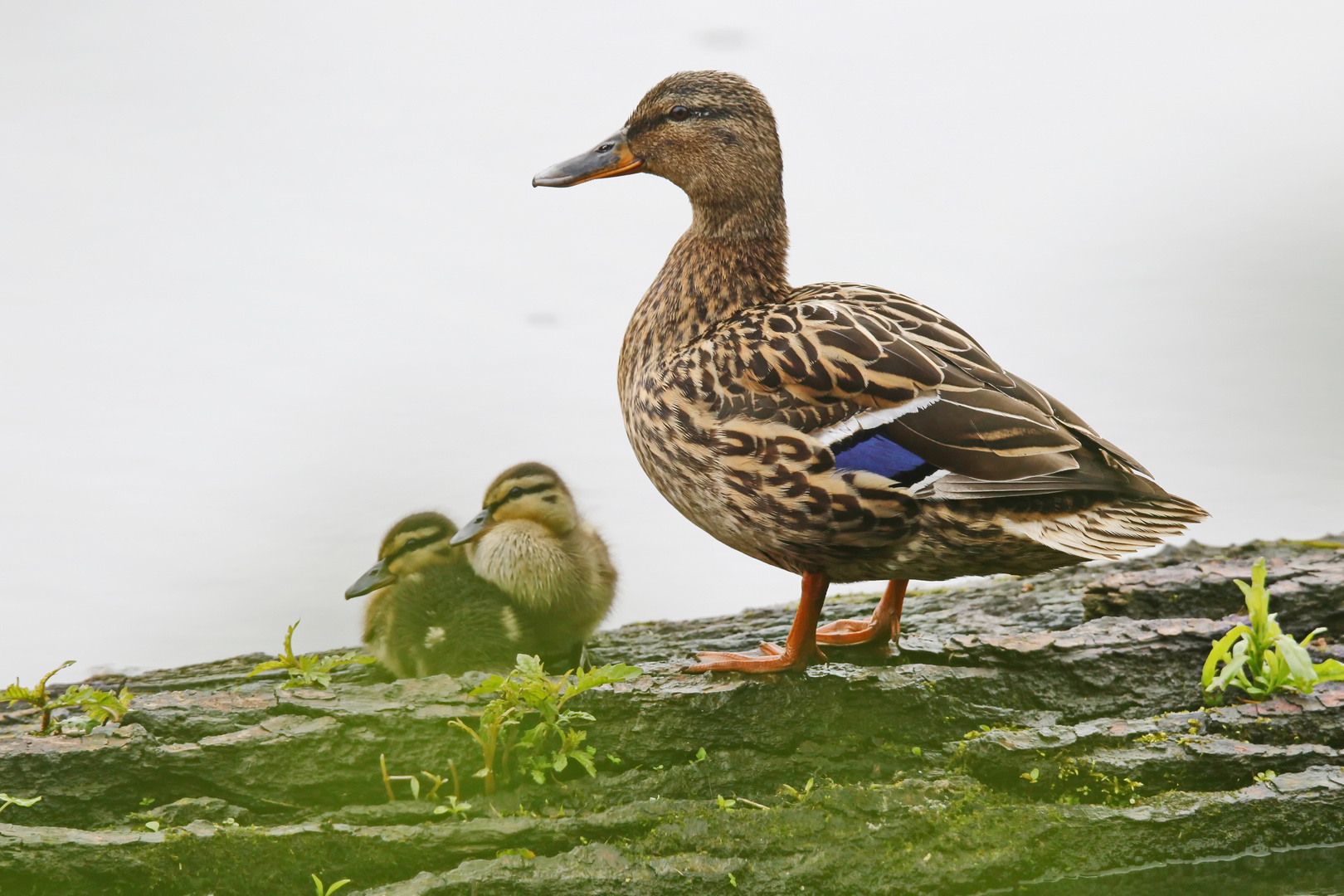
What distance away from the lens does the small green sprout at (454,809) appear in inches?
113

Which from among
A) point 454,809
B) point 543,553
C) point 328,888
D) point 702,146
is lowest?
point 328,888

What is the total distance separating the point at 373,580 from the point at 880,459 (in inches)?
70.4

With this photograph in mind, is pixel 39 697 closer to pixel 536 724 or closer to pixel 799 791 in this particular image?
pixel 536 724

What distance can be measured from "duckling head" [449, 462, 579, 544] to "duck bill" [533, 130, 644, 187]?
96cm

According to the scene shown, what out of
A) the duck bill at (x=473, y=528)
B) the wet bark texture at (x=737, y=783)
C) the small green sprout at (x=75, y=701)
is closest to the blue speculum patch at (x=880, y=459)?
the wet bark texture at (x=737, y=783)

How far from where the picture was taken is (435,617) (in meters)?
3.80

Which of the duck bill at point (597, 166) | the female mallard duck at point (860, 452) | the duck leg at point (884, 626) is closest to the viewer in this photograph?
the female mallard duck at point (860, 452)

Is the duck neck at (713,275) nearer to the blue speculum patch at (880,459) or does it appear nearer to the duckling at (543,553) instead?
the duckling at (543,553)

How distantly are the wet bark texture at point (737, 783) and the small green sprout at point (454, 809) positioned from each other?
30 millimetres

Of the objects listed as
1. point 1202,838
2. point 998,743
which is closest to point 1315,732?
point 1202,838

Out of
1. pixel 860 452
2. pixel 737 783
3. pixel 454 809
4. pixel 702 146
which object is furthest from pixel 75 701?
pixel 702 146

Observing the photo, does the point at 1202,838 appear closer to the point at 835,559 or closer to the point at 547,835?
the point at 835,559

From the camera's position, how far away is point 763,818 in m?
2.87

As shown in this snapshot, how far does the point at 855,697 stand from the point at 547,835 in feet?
2.98
